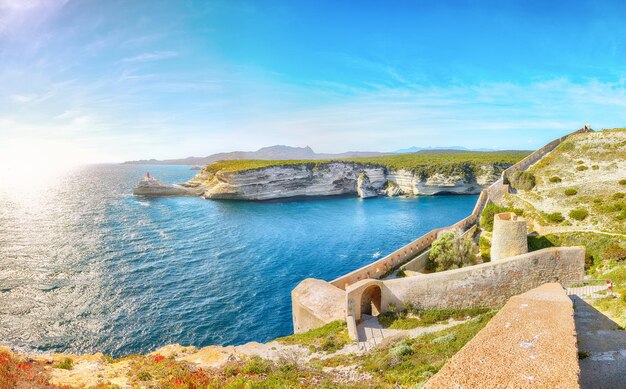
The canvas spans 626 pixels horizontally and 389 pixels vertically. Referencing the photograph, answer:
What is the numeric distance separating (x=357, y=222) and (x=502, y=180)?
1085 inches

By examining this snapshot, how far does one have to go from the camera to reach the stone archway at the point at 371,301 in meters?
22.5

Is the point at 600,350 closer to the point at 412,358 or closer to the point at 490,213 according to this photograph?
the point at 412,358

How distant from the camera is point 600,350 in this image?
13203 mm

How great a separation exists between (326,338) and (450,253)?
15203 millimetres

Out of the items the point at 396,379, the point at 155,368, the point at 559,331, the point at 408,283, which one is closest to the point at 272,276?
the point at 408,283

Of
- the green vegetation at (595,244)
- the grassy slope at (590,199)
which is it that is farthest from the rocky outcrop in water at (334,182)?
the green vegetation at (595,244)

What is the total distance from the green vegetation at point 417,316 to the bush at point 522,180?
79.6ft

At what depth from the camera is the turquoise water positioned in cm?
2652

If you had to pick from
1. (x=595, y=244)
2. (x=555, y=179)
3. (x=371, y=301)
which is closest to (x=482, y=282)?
(x=371, y=301)

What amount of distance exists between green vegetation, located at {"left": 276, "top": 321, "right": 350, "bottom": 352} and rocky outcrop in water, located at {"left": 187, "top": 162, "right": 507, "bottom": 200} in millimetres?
73110

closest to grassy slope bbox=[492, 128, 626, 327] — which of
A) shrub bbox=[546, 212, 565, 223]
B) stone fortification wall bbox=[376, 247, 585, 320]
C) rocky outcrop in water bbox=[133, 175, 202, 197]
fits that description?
shrub bbox=[546, 212, 565, 223]

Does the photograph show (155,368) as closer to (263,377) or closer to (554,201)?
(263,377)

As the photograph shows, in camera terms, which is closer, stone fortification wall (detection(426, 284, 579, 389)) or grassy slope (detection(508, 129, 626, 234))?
stone fortification wall (detection(426, 284, 579, 389))

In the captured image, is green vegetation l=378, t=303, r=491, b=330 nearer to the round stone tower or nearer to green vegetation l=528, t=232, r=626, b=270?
the round stone tower
